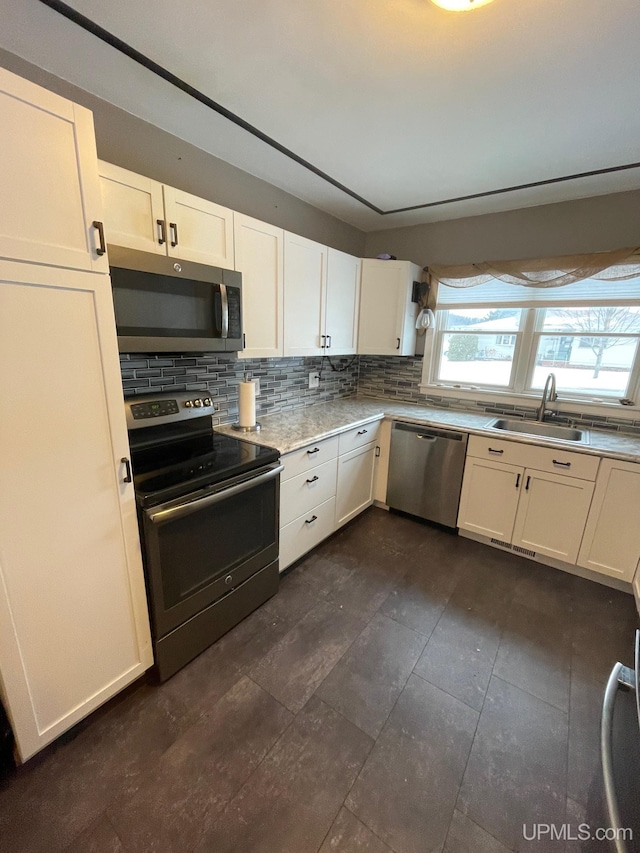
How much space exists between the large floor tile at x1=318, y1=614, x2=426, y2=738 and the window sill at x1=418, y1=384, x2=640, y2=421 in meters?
1.98

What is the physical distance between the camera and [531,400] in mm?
2811

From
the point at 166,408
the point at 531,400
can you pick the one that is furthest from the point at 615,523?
the point at 166,408

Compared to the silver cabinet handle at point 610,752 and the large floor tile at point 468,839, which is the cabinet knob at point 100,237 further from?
the large floor tile at point 468,839

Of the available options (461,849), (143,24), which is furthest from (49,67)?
(461,849)

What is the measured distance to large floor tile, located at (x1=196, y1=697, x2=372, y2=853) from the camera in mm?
1074

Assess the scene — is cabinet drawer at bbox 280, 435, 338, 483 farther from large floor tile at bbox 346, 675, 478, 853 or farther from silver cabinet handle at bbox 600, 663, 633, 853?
silver cabinet handle at bbox 600, 663, 633, 853

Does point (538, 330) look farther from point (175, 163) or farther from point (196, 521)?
point (196, 521)

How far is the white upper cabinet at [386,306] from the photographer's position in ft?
9.61

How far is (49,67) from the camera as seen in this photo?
4.59 ft

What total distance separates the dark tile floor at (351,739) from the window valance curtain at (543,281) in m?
2.09

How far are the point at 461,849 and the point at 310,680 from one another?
0.72 m

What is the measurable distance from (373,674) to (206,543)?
0.99 meters

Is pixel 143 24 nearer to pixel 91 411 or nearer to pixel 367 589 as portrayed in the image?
pixel 91 411

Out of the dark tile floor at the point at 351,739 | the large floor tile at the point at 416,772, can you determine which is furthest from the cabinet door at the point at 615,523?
the large floor tile at the point at 416,772
